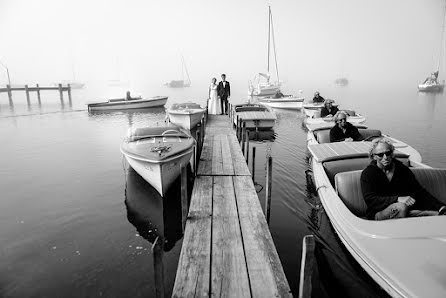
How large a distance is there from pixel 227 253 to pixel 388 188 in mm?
3284

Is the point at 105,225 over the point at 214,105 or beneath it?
beneath

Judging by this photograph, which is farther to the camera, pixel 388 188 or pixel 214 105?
pixel 214 105

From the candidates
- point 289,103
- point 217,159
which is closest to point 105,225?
point 217,159

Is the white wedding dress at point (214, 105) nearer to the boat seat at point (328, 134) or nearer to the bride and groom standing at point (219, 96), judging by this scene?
the bride and groom standing at point (219, 96)

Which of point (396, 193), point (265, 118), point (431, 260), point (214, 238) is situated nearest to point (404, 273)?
point (431, 260)

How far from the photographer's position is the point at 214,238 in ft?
18.4

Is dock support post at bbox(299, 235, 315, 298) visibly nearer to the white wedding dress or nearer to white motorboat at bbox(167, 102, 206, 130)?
white motorboat at bbox(167, 102, 206, 130)

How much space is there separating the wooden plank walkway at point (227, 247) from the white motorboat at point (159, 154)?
3.61ft

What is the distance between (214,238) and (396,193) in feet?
11.7

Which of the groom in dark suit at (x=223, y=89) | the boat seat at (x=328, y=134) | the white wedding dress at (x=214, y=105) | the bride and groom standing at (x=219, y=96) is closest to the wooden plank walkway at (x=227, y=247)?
the boat seat at (x=328, y=134)

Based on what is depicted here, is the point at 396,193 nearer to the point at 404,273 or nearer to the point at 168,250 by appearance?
the point at 404,273

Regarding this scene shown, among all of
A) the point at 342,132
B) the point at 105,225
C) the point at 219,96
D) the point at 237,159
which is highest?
the point at 219,96

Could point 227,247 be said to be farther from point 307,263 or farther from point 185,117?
point 185,117

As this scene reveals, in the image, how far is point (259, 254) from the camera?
16.5ft
